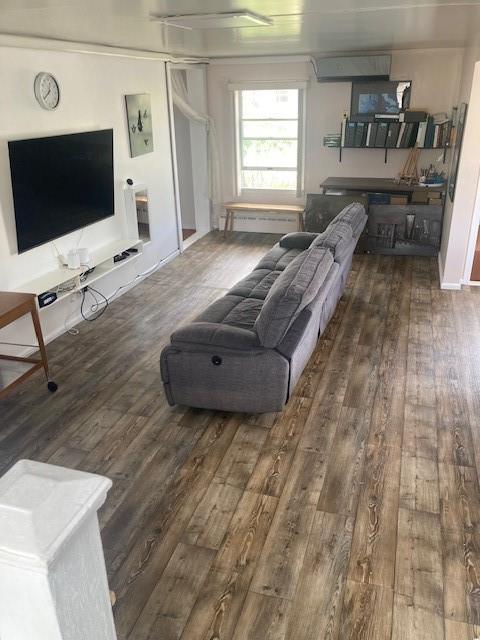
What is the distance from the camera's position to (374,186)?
6438 millimetres

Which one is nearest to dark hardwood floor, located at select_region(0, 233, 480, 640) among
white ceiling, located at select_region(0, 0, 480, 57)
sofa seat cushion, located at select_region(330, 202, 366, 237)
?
sofa seat cushion, located at select_region(330, 202, 366, 237)

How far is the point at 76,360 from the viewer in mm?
4113

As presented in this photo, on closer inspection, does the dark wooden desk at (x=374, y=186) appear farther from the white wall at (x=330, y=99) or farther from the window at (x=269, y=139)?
the window at (x=269, y=139)

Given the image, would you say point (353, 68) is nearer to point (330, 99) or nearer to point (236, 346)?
point (330, 99)

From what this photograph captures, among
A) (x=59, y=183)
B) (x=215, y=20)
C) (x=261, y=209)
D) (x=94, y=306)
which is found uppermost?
(x=215, y=20)

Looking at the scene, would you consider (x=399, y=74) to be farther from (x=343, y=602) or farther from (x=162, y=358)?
(x=343, y=602)

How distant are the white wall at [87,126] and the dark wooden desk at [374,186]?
2102 mm

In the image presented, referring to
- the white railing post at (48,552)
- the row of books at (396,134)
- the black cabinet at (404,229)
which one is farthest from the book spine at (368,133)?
the white railing post at (48,552)

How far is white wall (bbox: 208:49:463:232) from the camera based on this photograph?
620cm

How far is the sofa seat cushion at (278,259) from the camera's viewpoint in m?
4.71

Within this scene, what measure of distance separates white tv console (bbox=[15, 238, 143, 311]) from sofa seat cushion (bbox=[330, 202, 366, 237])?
79.9 inches

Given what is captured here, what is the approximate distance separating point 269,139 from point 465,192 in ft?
10.4

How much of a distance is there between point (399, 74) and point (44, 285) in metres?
5.00

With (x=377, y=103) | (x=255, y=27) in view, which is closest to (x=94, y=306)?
(x=255, y=27)
